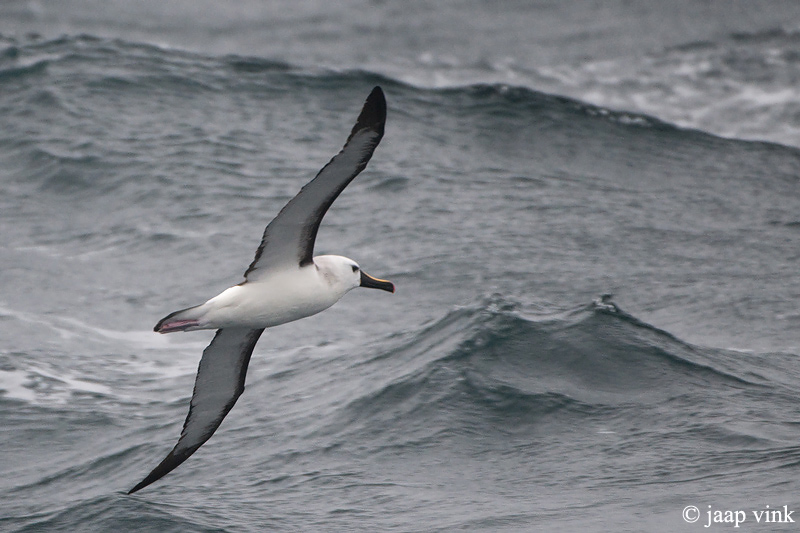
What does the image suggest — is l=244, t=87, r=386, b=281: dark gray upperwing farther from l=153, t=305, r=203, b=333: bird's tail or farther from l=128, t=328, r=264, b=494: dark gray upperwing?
l=128, t=328, r=264, b=494: dark gray upperwing

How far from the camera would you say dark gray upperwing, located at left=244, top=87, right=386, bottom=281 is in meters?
9.44

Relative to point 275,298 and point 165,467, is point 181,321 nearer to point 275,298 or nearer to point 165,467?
point 275,298

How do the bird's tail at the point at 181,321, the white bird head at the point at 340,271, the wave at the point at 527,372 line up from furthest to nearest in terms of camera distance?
the wave at the point at 527,372 < the white bird head at the point at 340,271 < the bird's tail at the point at 181,321

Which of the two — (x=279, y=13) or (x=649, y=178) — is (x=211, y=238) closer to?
(x=649, y=178)

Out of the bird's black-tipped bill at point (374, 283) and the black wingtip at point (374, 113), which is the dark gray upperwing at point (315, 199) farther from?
the bird's black-tipped bill at point (374, 283)

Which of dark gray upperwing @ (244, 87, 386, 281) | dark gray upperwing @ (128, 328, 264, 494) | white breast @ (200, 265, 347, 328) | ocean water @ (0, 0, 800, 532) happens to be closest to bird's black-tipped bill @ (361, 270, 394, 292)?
white breast @ (200, 265, 347, 328)

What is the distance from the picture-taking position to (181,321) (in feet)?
32.7

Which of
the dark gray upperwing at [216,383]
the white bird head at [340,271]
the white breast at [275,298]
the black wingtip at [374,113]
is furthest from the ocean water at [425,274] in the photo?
the black wingtip at [374,113]

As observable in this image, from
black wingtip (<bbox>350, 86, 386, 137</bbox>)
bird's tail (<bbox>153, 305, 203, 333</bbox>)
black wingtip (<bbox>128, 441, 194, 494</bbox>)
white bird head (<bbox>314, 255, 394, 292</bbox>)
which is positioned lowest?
black wingtip (<bbox>128, 441, 194, 494</bbox>)

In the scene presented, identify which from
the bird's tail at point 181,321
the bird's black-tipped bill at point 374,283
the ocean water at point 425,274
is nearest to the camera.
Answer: the bird's tail at point 181,321

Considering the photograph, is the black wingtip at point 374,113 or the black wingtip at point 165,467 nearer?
the black wingtip at point 374,113

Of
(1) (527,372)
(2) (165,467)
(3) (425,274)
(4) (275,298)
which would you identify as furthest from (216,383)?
(3) (425,274)

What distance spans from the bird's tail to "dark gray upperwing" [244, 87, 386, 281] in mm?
777

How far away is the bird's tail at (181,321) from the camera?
9891mm
